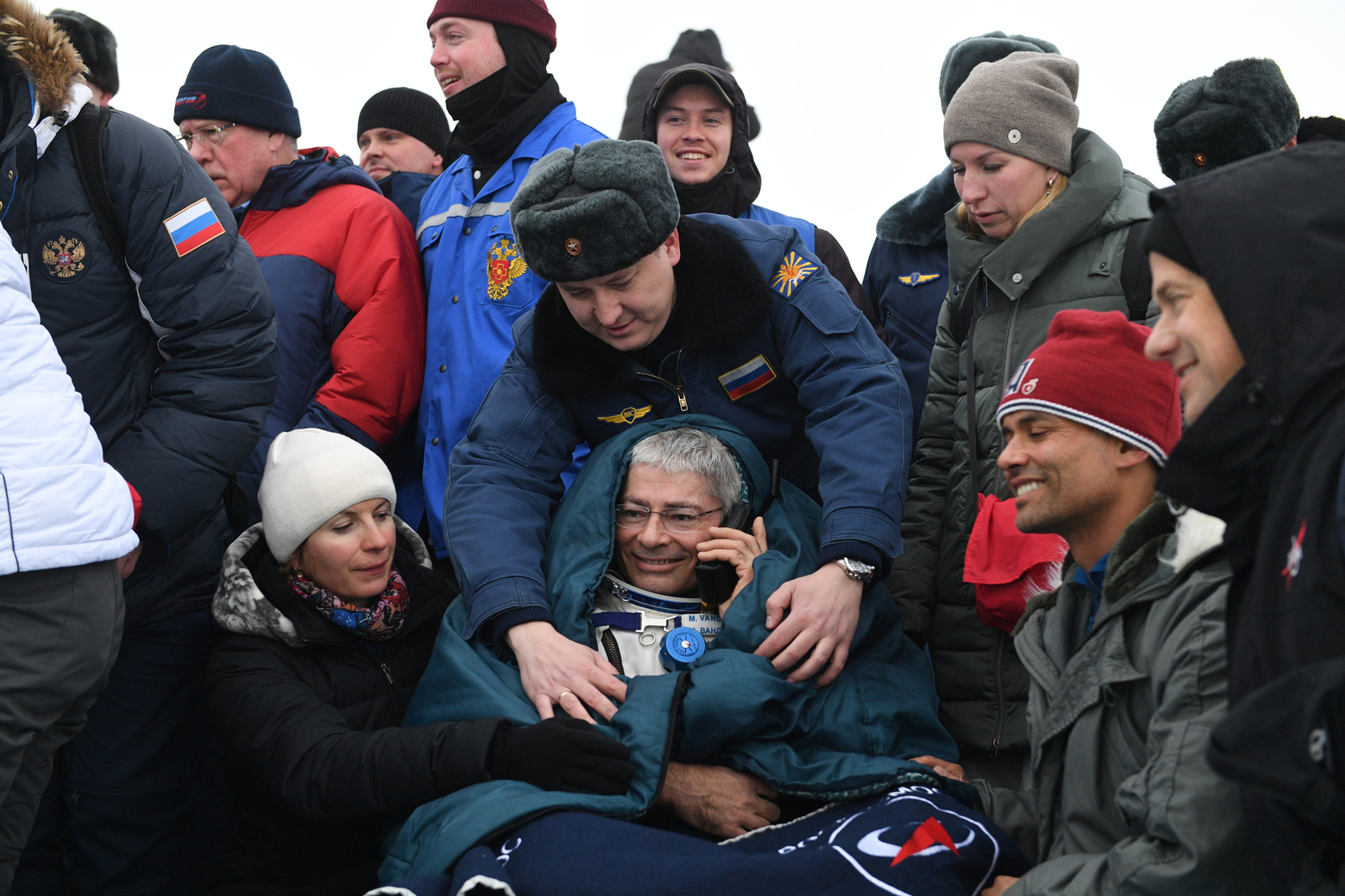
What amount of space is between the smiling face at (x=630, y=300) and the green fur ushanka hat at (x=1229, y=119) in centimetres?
133

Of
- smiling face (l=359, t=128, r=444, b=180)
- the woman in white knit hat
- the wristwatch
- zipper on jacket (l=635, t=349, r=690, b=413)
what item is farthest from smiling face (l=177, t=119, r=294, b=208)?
the wristwatch

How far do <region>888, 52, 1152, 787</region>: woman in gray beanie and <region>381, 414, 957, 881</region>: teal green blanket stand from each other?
145 millimetres

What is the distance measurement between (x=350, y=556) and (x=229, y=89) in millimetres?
1707

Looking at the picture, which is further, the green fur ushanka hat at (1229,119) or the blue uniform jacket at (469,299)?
the blue uniform jacket at (469,299)

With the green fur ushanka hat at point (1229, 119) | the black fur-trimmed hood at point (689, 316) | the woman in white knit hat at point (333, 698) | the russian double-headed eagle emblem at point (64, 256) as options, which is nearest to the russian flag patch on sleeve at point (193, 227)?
the russian double-headed eagle emblem at point (64, 256)

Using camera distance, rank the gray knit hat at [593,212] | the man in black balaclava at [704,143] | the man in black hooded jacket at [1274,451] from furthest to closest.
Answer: the man in black balaclava at [704,143], the gray knit hat at [593,212], the man in black hooded jacket at [1274,451]

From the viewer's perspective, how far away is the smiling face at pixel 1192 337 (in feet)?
4.51

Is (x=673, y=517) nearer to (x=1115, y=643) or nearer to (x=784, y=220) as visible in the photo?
(x=1115, y=643)

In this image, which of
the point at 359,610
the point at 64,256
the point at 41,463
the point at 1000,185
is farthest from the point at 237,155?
the point at 1000,185

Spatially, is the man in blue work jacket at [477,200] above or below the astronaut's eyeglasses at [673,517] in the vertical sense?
above

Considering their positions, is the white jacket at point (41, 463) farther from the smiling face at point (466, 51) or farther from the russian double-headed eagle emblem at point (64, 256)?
the smiling face at point (466, 51)

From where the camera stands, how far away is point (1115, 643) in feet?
6.11

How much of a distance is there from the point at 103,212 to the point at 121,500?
0.82m

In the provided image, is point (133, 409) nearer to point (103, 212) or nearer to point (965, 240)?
point (103, 212)
